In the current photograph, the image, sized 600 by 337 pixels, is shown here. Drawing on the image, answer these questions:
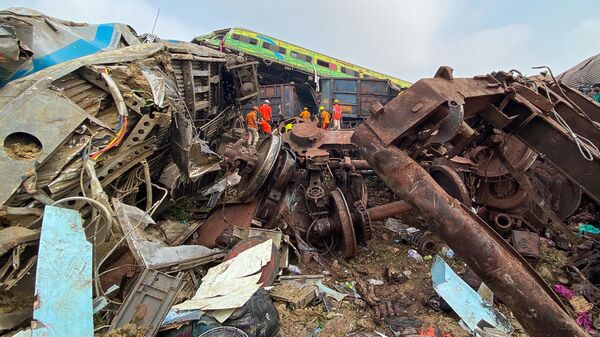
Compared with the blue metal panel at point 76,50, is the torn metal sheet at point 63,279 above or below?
below

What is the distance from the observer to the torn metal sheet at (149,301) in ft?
8.46

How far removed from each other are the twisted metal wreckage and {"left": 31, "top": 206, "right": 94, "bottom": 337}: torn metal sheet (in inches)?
0.7

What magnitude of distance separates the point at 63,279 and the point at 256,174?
240 cm

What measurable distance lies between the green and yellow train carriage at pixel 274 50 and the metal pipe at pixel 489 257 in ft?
41.3

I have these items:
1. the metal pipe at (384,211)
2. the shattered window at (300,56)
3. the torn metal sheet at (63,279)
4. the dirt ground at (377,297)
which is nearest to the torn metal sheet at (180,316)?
the torn metal sheet at (63,279)

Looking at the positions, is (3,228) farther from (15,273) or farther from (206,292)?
(206,292)

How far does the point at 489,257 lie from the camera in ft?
5.18

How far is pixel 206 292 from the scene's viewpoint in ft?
9.70

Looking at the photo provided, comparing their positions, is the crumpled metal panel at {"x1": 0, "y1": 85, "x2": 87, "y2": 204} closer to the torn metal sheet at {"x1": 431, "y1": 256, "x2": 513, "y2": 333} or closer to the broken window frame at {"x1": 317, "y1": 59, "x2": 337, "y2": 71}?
the torn metal sheet at {"x1": 431, "y1": 256, "x2": 513, "y2": 333}

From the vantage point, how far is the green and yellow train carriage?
13695 mm

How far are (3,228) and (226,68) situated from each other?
5716 mm

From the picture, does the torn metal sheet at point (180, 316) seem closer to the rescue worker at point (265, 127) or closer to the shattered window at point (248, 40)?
the rescue worker at point (265, 127)

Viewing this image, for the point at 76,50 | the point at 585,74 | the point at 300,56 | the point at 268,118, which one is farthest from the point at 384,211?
the point at 585,74

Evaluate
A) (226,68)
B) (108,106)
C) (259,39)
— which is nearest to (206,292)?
(108,106)
